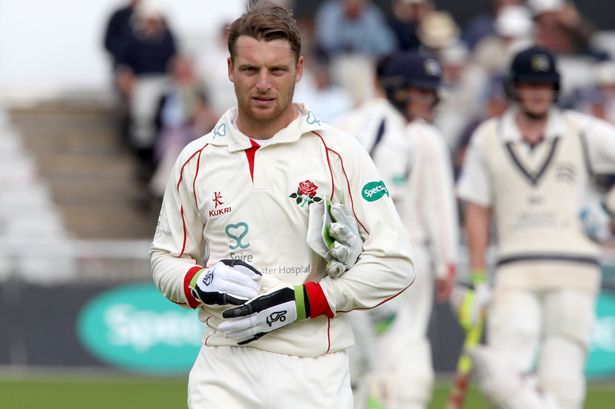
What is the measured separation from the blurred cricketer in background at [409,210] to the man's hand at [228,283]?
366 centimetres

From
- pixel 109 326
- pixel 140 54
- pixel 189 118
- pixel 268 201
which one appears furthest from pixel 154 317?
pixel 268 201

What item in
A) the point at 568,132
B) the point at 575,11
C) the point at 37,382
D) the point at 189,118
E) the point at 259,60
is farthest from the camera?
the point at 575,11

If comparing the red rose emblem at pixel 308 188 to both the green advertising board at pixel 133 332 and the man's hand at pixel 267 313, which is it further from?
the green advertising board at pixel 133 332

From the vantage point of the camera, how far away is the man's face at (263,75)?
634cm

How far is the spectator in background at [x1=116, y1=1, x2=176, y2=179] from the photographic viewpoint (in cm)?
1897

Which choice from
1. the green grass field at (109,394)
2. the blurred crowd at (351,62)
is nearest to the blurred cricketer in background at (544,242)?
the green grass field at (109,394)

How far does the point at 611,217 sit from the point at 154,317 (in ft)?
22.6

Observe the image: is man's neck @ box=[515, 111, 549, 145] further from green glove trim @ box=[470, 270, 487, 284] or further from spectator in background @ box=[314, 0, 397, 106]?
spectator in background @ box=[314, 0, 397, 106]

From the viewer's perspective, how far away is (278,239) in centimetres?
647

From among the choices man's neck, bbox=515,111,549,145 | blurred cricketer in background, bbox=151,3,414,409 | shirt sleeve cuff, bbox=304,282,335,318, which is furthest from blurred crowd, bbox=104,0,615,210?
shirt sleeve cuff, bbox=304,282,335,318

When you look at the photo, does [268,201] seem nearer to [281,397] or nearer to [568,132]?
[281,397]

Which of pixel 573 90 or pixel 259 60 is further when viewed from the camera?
pixel 573 90

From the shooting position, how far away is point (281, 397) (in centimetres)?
634

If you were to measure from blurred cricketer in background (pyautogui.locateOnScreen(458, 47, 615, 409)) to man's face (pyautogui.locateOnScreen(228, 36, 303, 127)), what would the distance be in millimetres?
3828
